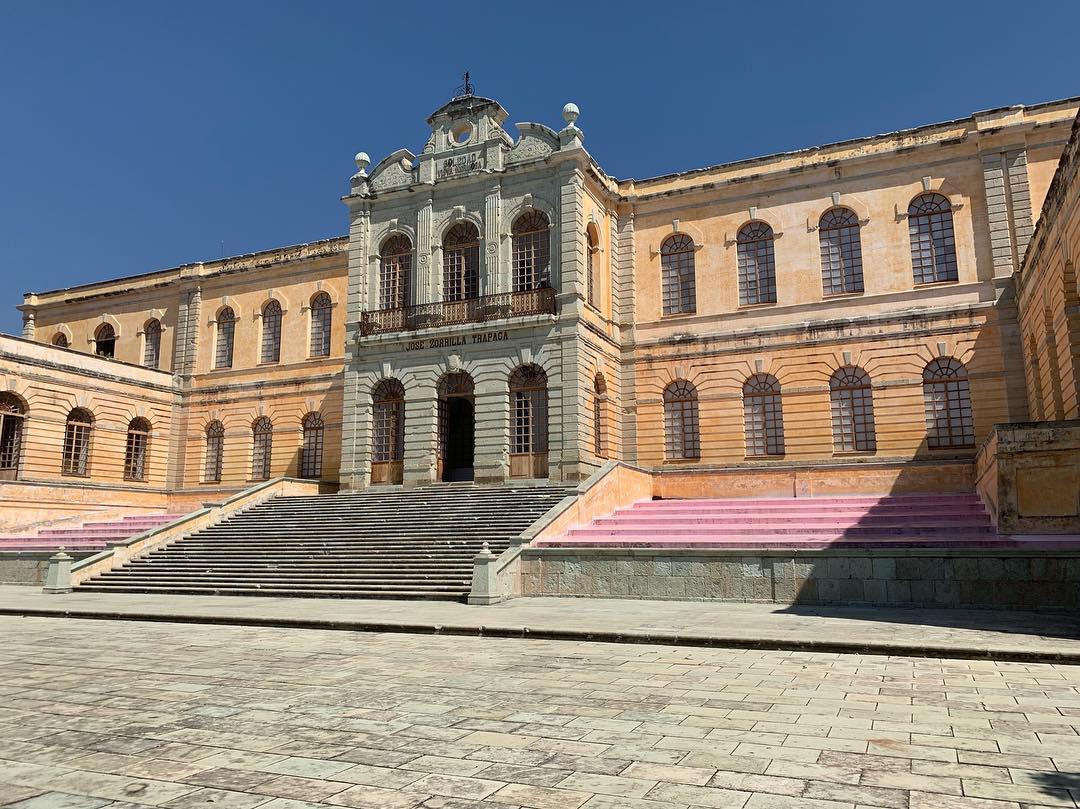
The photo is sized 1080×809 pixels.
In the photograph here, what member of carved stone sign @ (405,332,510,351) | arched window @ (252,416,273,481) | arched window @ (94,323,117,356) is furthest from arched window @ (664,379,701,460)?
arched window @ (94,323,117,356)

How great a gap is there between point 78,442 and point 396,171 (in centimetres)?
1538

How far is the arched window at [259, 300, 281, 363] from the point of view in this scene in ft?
106

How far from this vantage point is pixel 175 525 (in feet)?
70.0

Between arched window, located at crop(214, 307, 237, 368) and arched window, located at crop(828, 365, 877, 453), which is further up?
arched window, located at crop(214, 307, 237, 368)

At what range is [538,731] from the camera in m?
5.67

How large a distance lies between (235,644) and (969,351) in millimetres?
20052

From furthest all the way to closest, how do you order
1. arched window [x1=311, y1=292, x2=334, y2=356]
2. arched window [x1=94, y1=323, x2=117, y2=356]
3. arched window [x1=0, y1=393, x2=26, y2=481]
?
arched window [x1=94, y1=323, x2=117, y2=356], arched window [x1=311, y1=292, x2=334, y2=356], arched window [x1=0, y1=393, x2=26, y2=481]

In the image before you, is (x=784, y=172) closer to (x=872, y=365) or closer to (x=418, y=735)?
(x=872, y=365)

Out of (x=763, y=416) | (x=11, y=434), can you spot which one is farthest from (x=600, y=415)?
(x=11, y=434)

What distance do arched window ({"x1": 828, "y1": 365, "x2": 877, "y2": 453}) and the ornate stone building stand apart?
59 millimetres

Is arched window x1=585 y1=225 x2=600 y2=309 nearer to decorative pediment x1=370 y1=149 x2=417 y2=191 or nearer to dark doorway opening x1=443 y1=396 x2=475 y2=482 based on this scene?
dark doorway opening x1=443 y1=396 x2=475 y2=482

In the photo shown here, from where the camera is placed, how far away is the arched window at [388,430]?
2550 centimetres

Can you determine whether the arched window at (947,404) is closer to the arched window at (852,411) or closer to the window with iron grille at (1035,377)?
the arched window at (852,411)

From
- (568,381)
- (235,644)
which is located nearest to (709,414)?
(568,381)
